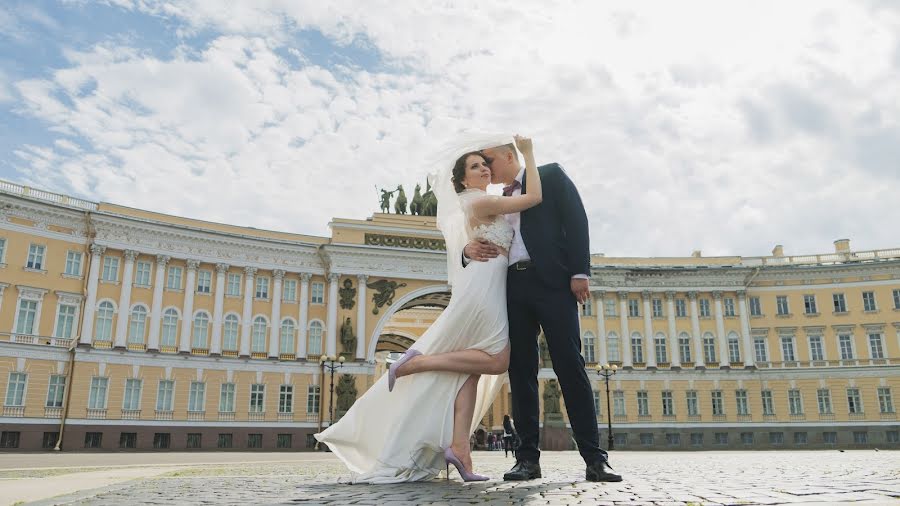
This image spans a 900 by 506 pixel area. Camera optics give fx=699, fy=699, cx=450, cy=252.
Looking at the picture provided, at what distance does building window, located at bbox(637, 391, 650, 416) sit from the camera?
41062mm

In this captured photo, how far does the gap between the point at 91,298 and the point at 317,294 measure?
10.9 m

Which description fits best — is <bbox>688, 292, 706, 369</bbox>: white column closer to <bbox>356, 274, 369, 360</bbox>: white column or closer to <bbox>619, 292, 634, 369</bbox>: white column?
<bbox>619, 292, 634, 369</bbox>: white column

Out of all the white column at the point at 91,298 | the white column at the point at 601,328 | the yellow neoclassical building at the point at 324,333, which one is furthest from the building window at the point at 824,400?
the white column at the point at 91,298

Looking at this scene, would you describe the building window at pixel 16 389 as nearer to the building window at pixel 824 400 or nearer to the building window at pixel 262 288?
the building window at pixel 262 288

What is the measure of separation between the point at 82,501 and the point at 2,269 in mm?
31233

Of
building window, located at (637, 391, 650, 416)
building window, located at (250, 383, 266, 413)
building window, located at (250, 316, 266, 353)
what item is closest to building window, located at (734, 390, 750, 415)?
building window, located at (637, 391, 650, 416)

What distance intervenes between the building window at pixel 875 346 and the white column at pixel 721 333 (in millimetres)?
7988

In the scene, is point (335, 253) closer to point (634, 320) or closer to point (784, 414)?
point (634, 320)

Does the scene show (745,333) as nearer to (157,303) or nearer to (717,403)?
(717,403)

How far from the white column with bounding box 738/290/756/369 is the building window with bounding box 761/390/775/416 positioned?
1.71m

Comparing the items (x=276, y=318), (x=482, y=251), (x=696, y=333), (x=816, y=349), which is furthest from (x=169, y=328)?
(x=816, y=349)

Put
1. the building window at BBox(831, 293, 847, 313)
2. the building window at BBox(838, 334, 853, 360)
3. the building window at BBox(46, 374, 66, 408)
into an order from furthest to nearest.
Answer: the building window at BBox(831, 293, 847, 313), the building window at BBox(838, 334, 853, 360), the building window at BBox(46, 374, 66, 408)

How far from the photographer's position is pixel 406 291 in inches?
1510

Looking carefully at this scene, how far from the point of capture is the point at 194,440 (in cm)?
3269
